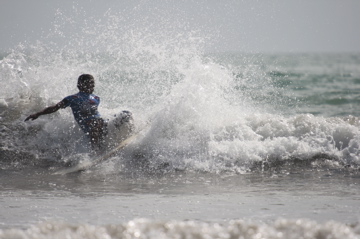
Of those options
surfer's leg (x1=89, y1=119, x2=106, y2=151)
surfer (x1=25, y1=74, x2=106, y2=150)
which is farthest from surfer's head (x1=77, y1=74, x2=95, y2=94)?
surfer's leg (x1=89, y1=119, x2=106, y2=151)

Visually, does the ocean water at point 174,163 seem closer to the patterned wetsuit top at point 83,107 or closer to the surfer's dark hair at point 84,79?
the patterned wetsuit top at point 83,107

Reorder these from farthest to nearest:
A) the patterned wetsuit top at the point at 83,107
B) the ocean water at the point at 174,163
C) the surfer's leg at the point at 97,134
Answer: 1. the surfer's leg at the point at 97,134
2. the patterned wetsuit top at the point at 83,107
3. the ocean water at the point at 174,163

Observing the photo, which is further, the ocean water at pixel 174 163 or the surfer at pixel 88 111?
the surfer at pixel 88 111

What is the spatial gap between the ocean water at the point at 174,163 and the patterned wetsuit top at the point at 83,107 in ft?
2.07

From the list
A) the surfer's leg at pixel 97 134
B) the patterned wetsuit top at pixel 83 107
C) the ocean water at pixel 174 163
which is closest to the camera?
the ocean water at pixel 174 163

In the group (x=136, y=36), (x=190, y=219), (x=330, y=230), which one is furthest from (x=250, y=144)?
(x=136, y=36)

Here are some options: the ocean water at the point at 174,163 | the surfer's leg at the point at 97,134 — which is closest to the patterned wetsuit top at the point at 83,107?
the surfer's leg at the point at 97,134

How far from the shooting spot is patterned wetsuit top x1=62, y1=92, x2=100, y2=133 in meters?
7.40

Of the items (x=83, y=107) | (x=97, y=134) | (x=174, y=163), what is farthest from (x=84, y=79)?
(x=174, y=163)

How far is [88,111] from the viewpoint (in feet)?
24.5

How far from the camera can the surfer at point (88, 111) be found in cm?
742

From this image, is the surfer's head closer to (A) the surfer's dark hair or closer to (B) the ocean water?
(A) the surfer's dark hair

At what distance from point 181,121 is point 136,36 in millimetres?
3687

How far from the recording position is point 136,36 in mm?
10844
